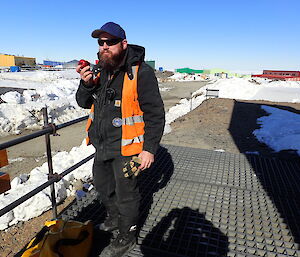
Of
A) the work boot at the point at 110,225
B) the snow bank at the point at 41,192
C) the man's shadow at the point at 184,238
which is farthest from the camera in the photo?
the snow bank at the point at 41,192

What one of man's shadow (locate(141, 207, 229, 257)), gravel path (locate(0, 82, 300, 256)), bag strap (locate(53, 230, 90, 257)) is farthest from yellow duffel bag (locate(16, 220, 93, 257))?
gravel path (locate(0, 82, 300, 256))

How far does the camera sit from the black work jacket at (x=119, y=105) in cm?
204

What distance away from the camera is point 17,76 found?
31.7 m

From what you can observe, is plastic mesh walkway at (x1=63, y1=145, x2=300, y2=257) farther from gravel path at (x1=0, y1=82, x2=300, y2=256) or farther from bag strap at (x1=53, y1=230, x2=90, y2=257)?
gravel path at (x1=0, y1=82, x2=300, y2=256)

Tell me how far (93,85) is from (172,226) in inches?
66.7

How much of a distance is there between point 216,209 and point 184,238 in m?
0.69

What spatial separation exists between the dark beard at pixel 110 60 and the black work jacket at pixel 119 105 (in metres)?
0.04

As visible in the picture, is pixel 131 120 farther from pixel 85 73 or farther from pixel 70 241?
pixel 70 241

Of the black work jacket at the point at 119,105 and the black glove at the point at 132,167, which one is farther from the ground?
the black work jacket at the point at 119,105

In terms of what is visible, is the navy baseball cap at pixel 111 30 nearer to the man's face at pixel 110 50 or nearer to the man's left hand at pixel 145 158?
the man's face at pixel 110 50

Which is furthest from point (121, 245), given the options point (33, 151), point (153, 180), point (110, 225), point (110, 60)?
point (33, 151)

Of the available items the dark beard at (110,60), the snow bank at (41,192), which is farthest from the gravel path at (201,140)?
the dark beard at (110,60)

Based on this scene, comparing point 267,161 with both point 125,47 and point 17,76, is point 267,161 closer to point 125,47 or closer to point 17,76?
point 125,47

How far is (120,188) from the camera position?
2227 millimetres
